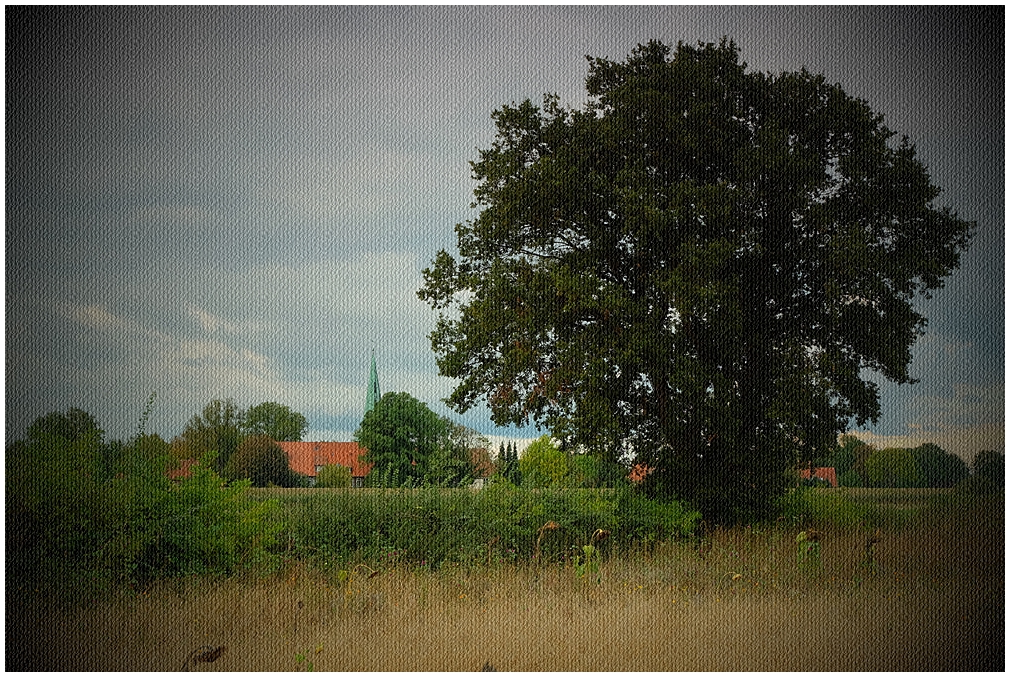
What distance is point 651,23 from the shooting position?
258 inches

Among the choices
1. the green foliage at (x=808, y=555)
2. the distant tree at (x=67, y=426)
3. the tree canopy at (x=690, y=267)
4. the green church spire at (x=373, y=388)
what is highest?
the tree canopy at (x=690, y=267)

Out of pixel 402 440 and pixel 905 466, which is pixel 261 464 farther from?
pixel 905 466

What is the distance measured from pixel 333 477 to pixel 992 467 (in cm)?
582

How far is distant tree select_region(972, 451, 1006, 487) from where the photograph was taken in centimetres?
632

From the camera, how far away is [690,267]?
309 inches

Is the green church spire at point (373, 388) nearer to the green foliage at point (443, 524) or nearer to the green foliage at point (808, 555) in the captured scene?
the green foliage at point (443, 524)

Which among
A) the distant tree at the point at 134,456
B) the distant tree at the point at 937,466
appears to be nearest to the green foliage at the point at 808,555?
the distant tree at the point at 937,466

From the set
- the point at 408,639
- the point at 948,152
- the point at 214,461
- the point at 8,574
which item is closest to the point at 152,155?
the point at 214,461

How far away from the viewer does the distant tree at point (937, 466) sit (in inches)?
267

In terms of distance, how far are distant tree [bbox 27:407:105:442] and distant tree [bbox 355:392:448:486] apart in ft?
7.08

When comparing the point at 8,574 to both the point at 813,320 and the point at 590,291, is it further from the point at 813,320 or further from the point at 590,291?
the point at 813,320

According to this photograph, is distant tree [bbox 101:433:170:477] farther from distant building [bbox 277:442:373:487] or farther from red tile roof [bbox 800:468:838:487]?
red tile roof [bbox 800:468:838:487]

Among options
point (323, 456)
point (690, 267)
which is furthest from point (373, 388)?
point (690, 267)

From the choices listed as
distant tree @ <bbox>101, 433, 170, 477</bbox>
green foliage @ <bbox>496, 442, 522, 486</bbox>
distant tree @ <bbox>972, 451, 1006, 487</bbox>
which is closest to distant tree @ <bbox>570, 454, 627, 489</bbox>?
green foliage @ <bbox>496, 442, 522, 486</bbox>
